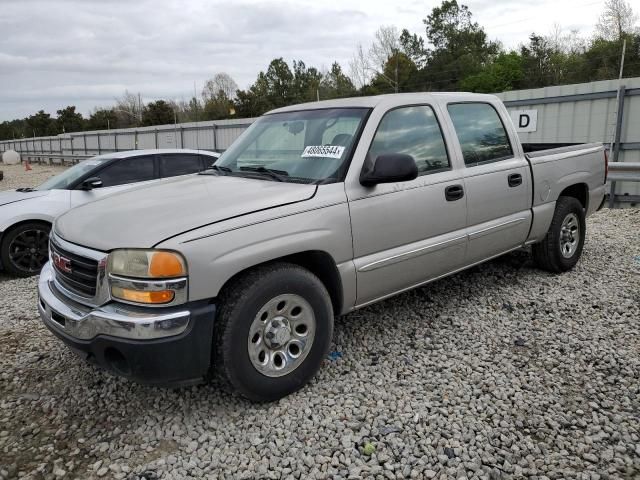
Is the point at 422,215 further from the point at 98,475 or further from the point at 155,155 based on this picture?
the point at 155,155

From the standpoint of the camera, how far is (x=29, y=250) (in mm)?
6387

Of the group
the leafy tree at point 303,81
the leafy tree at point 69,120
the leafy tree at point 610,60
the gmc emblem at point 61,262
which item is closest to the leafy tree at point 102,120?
the leafy tree at point 69,120

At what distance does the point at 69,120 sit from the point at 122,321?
8489 centimetres

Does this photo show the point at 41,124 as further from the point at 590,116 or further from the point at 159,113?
the point at 590,116

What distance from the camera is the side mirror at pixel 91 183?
655 cm

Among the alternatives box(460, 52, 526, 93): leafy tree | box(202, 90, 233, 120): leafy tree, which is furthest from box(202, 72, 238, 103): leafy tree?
box(460, 52, 526, 93): leafy tree

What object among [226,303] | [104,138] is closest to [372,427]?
[226,303]

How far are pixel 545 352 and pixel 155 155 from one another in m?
5.83

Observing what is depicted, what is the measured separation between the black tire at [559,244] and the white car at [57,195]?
4964 mm

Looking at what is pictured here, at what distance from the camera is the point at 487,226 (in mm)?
4258

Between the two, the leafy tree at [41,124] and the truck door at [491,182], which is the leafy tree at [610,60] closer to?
the truck door at [491,182]

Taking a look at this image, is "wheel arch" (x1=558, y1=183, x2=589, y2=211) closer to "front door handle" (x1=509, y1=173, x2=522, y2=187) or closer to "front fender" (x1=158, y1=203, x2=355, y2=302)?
"front door handle" (x1=509, y1=173, x2=522, y2=187)

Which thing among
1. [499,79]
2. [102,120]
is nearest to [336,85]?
[499,79]

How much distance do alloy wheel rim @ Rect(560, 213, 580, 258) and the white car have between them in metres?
5.11
